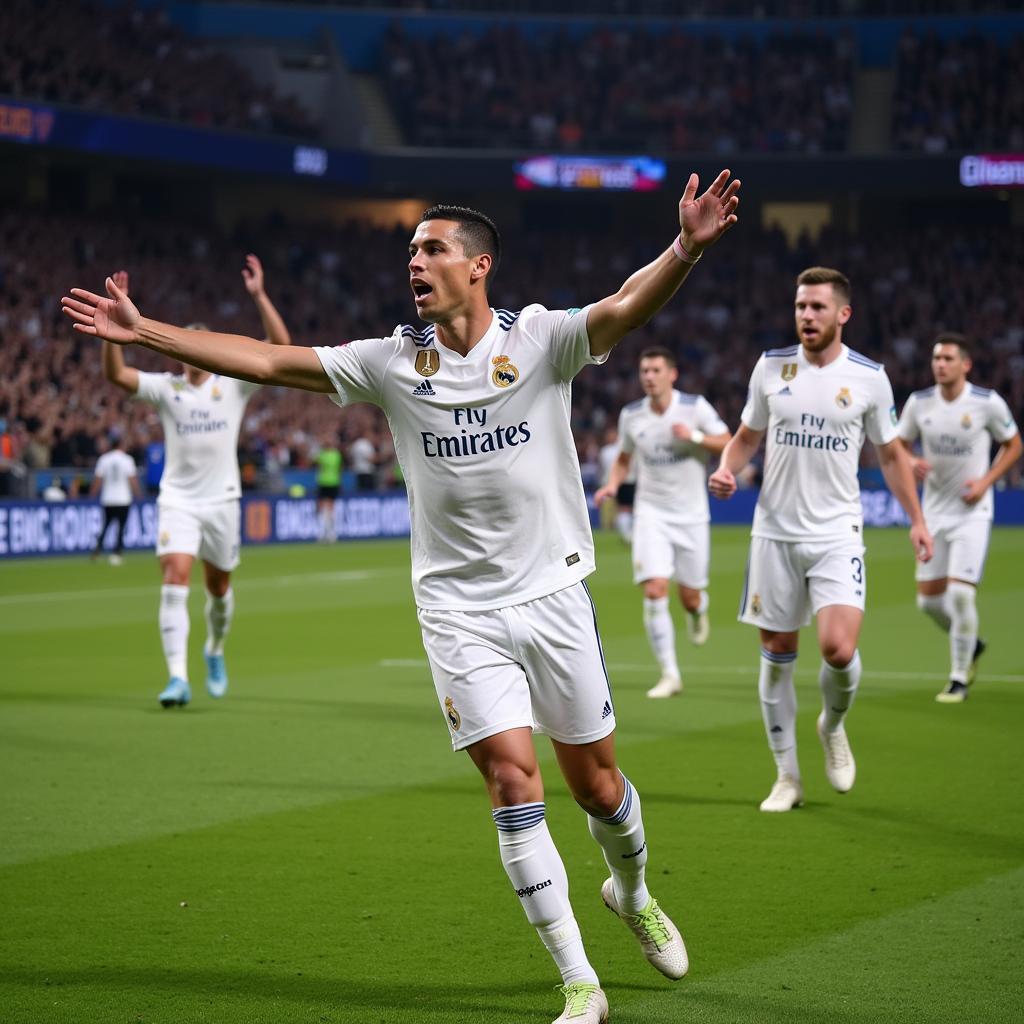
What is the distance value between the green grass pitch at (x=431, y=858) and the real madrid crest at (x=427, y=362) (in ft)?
6.68

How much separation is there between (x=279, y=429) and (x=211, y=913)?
102ft

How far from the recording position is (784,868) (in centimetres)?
725

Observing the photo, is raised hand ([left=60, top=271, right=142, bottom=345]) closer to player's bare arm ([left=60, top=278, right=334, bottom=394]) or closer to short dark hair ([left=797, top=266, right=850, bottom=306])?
player's bare arm ([left=60, top=278, right=334, bottom=394])

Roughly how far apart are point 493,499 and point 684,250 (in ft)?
3.43

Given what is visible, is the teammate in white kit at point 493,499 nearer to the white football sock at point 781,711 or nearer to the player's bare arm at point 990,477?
the white football sock at point 781,711

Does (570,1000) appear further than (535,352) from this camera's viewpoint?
No

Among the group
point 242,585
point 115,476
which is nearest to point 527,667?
point 242,585

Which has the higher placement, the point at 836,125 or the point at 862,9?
the point at 862,9

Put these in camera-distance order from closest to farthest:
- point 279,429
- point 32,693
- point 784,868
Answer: point 784,868 < point 32,693 < point 279,429

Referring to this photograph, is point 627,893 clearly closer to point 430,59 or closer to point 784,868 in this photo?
point 784,868

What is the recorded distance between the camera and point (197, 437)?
12.2 metres

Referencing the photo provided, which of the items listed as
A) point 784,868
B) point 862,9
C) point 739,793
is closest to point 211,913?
point 784,868

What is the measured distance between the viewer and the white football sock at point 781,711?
28.1ft

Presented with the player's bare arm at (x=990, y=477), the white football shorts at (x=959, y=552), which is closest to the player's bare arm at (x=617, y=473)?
the white football shorts at (x=959, y=552)
